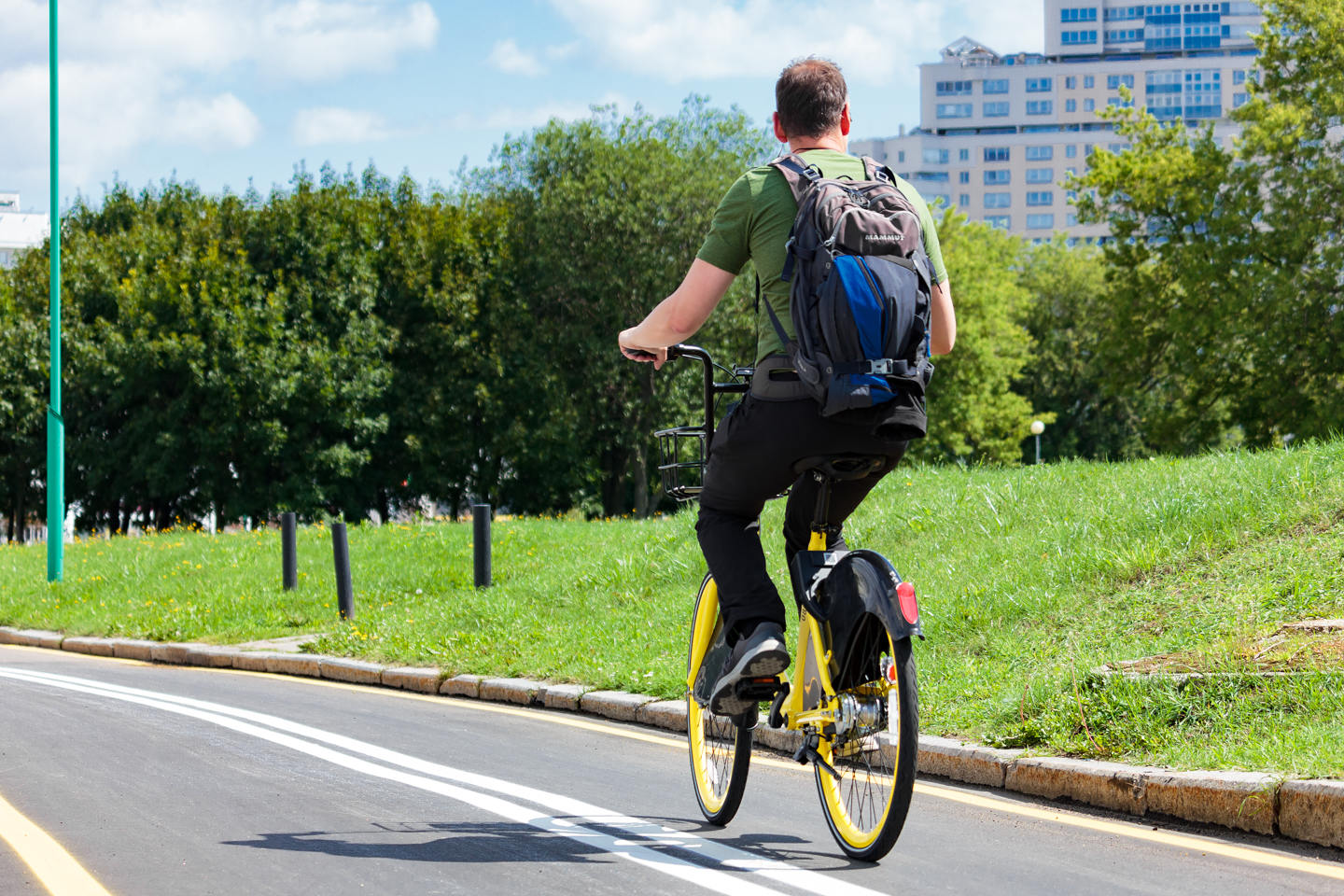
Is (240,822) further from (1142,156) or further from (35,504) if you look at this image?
(35,504)

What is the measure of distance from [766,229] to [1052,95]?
512 ft

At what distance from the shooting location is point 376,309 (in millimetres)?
44562

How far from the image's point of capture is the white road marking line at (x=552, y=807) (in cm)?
421

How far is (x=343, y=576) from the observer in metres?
14.1

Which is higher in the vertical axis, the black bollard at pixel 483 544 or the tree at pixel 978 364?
the tree at pixel 978 364

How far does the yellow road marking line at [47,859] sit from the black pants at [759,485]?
6.79ft

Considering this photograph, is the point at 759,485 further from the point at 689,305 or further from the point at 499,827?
the point at 499,827

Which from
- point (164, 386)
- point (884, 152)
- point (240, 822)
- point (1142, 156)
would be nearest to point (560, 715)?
point (240, 822)

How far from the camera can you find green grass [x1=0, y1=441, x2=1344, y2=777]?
599cm

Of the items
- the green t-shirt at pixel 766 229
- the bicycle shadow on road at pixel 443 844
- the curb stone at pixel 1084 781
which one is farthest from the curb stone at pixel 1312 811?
the bicycle shadow on road at pixel 443 844

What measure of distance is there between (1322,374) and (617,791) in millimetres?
29806

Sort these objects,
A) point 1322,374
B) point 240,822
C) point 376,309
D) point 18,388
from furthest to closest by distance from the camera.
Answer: point 376,309 < point 18,388 < point 1322,374 < point 240,822

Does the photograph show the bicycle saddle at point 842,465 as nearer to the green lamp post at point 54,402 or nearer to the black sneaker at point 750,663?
the black sneaker at point 750,663

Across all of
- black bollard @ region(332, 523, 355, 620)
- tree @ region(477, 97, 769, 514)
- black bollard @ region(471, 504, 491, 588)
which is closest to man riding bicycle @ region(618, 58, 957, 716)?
black bollard @ region(471, 504, 491, 588)
